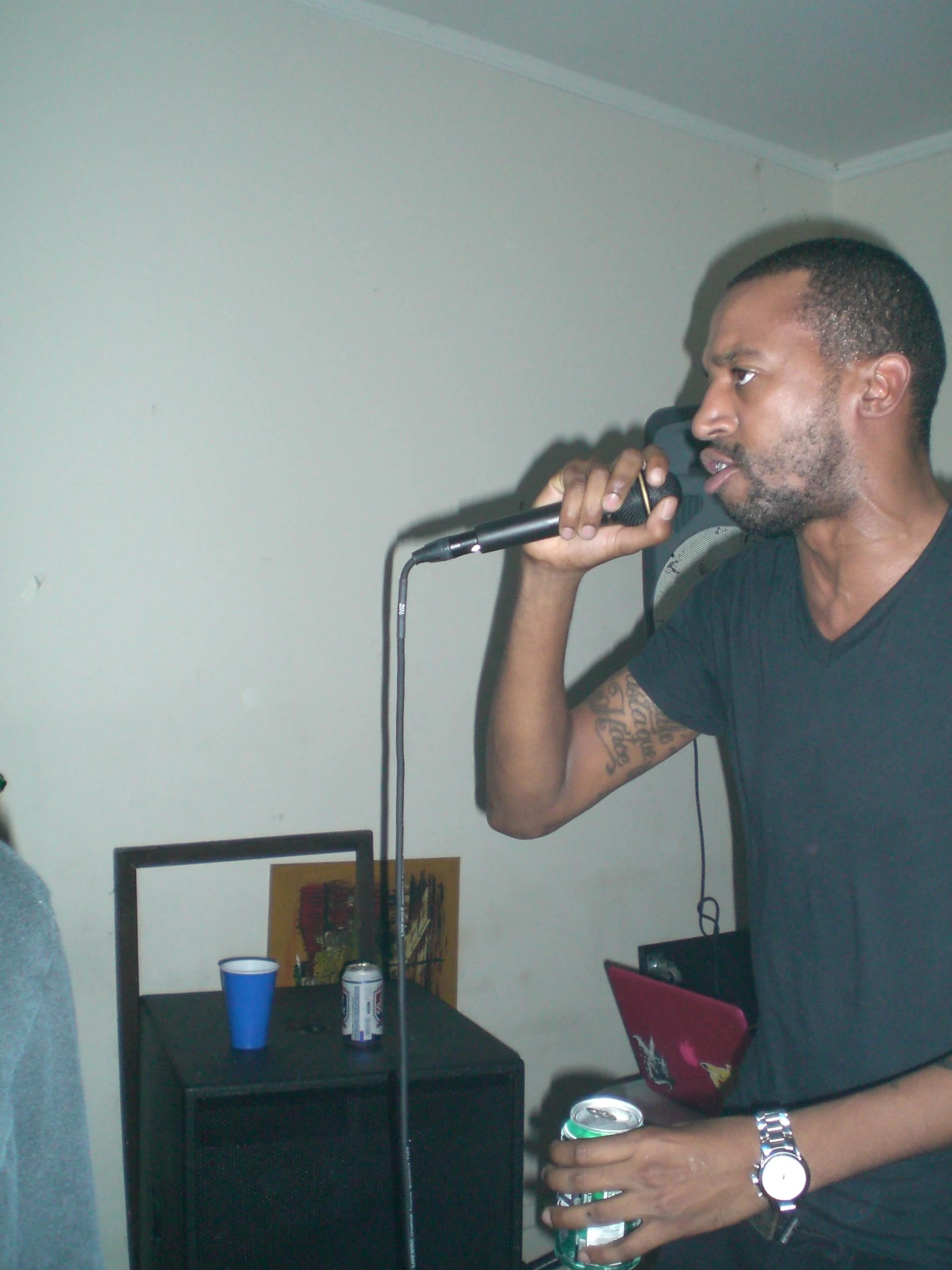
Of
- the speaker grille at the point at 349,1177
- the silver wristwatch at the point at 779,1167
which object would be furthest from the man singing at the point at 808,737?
the speaker grille at the point at 349,1177

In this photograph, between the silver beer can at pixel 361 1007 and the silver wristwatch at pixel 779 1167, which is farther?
the silver beer can at pixel 361 1007

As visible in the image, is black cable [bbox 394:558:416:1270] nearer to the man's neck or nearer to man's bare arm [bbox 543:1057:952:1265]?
man's bare arm [bbox 543:1057:952:1265]

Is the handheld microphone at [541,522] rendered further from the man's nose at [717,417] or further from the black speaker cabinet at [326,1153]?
the black speaker cabinet at [326,1153]

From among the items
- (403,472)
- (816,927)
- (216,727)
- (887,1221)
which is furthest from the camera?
(403,472)

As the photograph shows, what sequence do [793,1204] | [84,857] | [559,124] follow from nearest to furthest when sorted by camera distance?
1. [793,1204]
2. [84,857]
3. [559,124]

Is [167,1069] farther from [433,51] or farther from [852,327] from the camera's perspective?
[433,51]

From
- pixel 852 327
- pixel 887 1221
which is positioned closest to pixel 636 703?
pixel 852 327

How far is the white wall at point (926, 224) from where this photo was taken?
7.89 feet

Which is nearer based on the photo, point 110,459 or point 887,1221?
point 887,1221

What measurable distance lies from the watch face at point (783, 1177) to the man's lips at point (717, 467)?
75 cm

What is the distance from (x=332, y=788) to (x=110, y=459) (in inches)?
26.9

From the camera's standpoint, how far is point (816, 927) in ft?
3.92

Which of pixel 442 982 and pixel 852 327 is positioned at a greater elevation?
pixel 852 327

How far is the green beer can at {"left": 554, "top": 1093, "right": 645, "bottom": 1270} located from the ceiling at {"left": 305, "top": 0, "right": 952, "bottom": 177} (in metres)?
1.83
